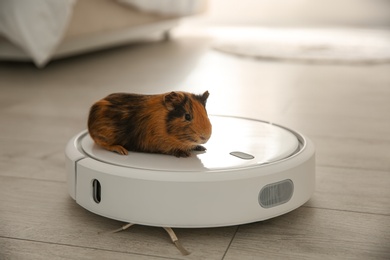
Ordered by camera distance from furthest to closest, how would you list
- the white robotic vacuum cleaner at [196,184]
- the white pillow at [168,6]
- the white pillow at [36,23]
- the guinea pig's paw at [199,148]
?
1. the white pillow at [168,6]
2. the white pillow at [36,23]
3. the guinea pig's paw at [199,148]
4. the white robotic vacuum cleaner at [196,184]

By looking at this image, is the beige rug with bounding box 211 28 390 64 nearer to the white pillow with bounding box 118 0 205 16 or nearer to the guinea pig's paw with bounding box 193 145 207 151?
the white pillow with bounding box 118 0 205 16

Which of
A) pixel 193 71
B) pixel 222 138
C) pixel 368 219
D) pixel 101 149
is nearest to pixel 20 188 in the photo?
pixel 101 149

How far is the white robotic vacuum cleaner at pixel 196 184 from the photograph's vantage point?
100 centimetres

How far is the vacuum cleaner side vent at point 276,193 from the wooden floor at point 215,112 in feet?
0.16

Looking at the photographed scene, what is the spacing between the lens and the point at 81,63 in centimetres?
279

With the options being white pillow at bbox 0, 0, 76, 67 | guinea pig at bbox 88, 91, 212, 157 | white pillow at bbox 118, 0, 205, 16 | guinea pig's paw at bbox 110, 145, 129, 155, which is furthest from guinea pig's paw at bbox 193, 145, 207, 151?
white pillow at bbox 118, 0, 205, 16

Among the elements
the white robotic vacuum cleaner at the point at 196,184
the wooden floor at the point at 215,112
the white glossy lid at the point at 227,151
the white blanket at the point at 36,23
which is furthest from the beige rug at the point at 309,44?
the white robotic vacuum cleaner at the point at 196,184

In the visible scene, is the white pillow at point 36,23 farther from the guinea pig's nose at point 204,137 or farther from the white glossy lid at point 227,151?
the guinea pig's nose at point 204,137

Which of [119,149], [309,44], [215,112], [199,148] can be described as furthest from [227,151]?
[309,44]

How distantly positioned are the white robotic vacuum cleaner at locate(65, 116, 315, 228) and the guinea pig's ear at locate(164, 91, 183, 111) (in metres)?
0.09

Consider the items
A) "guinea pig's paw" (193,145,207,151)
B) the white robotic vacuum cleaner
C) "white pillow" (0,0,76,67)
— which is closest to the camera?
the white robotic vacuum cleaner

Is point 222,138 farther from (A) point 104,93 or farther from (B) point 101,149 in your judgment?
(A) point 104,93

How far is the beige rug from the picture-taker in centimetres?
288

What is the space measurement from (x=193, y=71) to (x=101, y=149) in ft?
4.92
